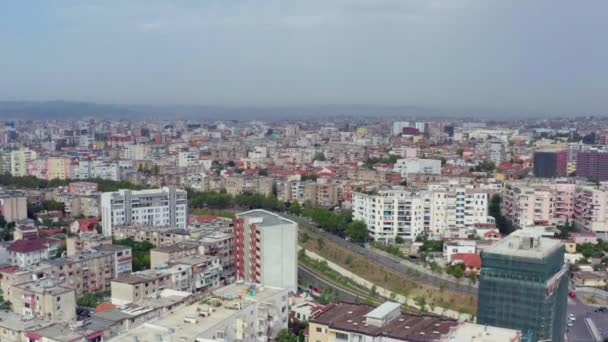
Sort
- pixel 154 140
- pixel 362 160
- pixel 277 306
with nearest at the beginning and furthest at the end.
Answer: pixel 277 306
pixel 362 160
pixel 154 140

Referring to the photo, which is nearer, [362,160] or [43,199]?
[43,199]

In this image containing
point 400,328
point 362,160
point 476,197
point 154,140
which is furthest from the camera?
point 154,140

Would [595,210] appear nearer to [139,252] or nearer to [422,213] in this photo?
[422,213]

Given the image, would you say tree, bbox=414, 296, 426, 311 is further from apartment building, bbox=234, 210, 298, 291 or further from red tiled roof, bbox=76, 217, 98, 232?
red tiled roof, bbox=76, 217, 98, 232

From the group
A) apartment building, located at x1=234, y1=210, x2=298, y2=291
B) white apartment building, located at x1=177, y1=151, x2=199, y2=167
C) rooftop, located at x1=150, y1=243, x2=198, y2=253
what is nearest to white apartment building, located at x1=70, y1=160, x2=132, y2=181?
white apartment building, located at x1=177, y1=151, x2=199, y2=167

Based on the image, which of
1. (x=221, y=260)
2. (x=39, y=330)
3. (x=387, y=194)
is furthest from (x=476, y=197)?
(x=39, y=330)

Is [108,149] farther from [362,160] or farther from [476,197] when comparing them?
[476,197]

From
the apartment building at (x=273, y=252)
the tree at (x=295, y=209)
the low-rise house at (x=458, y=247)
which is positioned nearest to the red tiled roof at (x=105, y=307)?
the apartment building at (x=273, y=252)

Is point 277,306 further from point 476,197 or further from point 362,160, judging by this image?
point 362,160
